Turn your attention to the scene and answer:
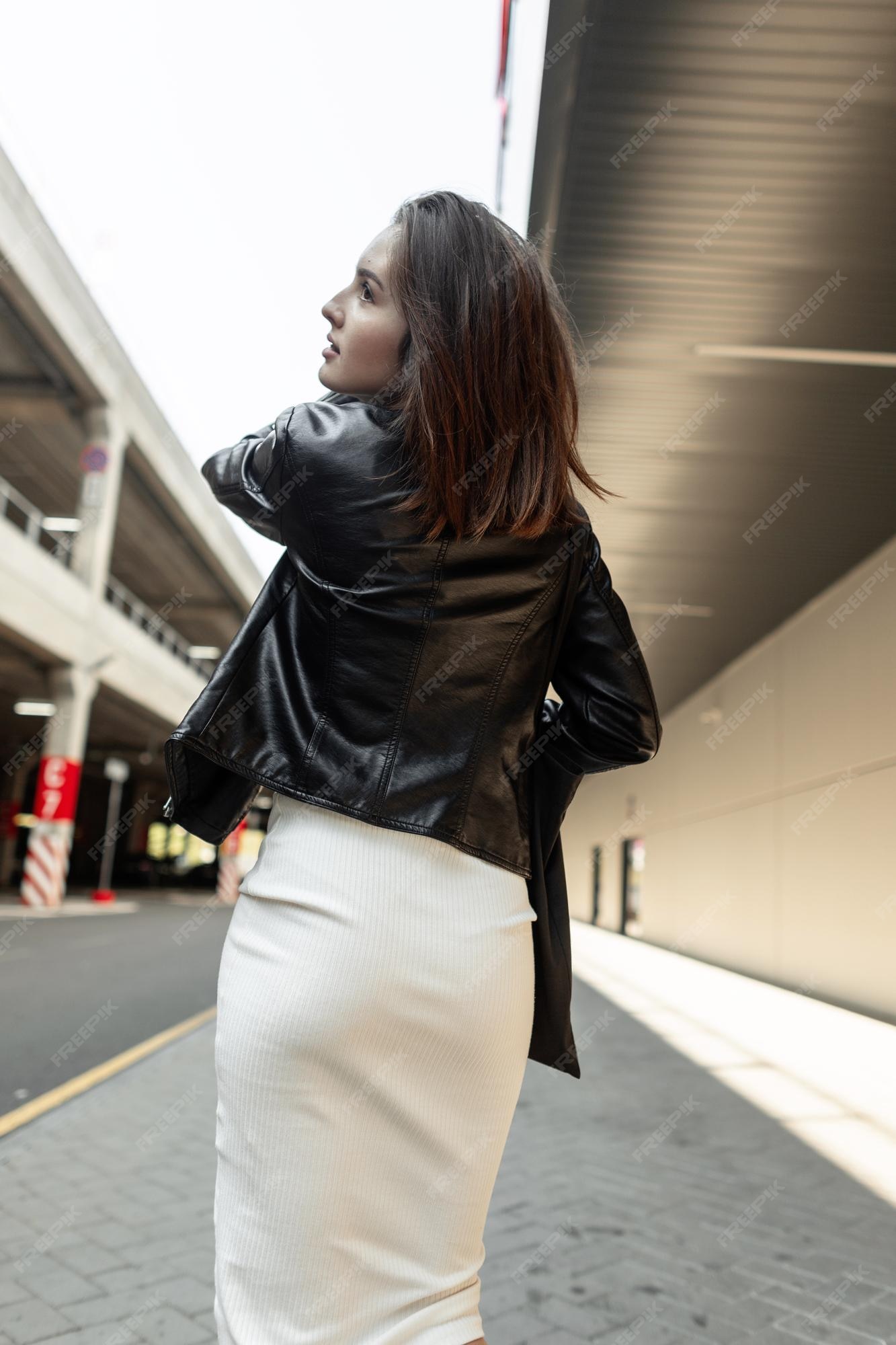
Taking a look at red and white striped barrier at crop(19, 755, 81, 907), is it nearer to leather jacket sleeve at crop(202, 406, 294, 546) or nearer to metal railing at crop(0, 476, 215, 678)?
metal railing at crop(0, 476, 215, 678)

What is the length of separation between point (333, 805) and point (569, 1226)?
2.79 m

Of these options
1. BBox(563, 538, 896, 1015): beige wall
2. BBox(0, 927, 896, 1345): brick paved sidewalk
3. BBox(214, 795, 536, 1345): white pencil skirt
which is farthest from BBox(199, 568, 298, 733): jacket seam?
BBox(563, 538, 896, 1015): beige wall

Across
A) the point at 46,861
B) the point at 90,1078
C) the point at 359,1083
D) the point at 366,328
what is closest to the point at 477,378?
the point at 366,328

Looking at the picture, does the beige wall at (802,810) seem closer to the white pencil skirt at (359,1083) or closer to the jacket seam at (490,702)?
the jacket seam at (490,702)

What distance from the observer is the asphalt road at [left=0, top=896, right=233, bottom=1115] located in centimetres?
555

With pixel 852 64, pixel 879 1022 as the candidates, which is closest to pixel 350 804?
pixel 852 64

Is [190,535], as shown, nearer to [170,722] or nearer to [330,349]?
[170,722]

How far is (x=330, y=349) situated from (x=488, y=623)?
1.33ft

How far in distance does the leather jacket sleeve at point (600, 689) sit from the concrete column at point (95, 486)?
62.1 ft

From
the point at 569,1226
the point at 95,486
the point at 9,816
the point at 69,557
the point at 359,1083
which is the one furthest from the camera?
the point at 9,816

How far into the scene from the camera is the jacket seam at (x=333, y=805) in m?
1.17

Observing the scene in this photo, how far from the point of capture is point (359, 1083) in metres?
1.10

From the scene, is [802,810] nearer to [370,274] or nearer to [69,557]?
[370,274]

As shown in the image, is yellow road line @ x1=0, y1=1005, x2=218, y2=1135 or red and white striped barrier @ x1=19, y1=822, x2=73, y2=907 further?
red and white striped barrier @ x1=19, y1=822, x2=73, y2=907
